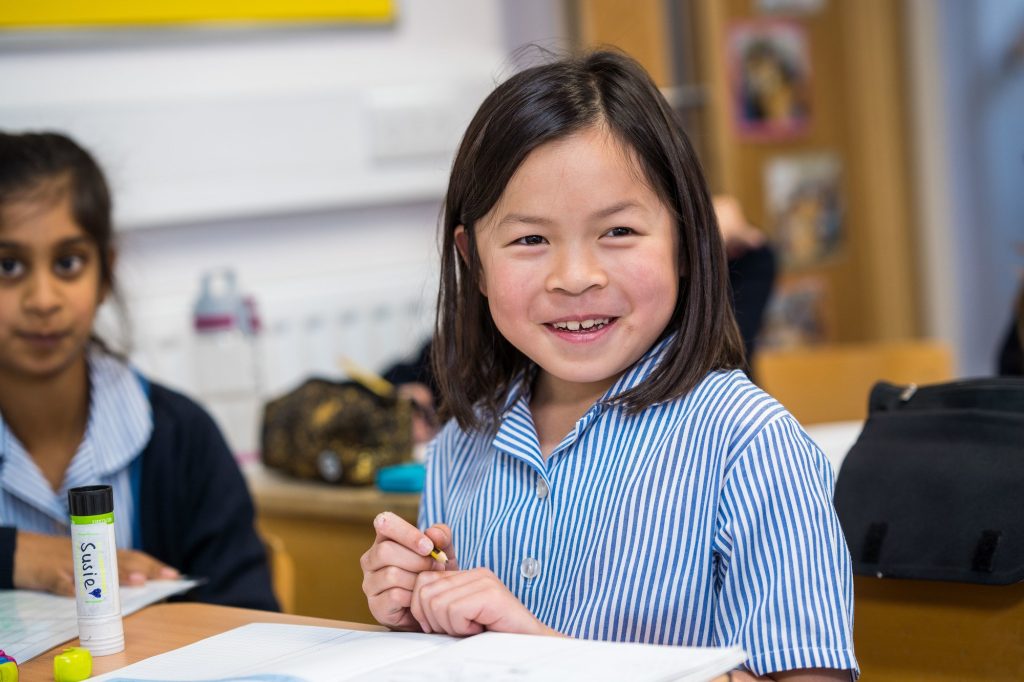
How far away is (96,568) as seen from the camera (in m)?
1.08

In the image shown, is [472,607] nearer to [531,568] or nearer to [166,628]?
[531,568]

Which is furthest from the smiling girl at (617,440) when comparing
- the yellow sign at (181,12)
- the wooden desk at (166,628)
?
the yellow sign at (181,12)

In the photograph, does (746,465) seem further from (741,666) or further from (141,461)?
(141,461)

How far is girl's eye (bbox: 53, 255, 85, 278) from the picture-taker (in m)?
1.63

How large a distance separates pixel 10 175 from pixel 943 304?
3562 millimetres

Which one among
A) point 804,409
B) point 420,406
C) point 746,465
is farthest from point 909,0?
point 746,465

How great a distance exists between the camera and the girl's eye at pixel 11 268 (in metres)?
1.59

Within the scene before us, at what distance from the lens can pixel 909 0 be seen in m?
4.43

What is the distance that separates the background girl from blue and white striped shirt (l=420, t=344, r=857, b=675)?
21.5 inches

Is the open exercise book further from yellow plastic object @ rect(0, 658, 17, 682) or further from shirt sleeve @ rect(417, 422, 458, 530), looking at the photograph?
shirt sleeve @ rect(417, 422, 458, 530)

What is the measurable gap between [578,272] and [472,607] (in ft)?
0.95

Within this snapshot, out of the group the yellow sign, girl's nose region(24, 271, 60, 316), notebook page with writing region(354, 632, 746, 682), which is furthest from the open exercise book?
the yellow sign

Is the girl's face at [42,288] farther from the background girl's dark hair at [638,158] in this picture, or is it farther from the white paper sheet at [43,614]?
the background girl's dark hair at [638,158]

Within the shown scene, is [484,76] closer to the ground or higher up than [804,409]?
higher up
